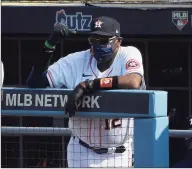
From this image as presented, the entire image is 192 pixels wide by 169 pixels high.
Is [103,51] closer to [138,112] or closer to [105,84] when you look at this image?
[105,84]

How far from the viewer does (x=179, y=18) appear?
895cm

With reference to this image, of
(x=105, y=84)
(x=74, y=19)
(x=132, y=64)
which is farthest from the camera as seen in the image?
(x=74, y=19)

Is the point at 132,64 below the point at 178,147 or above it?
above

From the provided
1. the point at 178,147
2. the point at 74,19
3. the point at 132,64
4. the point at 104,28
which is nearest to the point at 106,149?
the point at 132,64

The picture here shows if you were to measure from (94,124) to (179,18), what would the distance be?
18.5 ft

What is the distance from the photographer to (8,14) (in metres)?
9.03

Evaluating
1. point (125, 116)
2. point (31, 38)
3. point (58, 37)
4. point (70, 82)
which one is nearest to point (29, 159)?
point (70, 82)

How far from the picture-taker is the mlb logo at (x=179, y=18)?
8.92 meters

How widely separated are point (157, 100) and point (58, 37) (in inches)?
32.5

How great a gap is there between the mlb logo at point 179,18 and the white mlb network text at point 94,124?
5200mm

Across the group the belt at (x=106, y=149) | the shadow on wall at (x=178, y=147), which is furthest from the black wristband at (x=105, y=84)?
the shadow on wall at (x=178, y=147)

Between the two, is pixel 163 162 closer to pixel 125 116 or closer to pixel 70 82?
pixel 125 116

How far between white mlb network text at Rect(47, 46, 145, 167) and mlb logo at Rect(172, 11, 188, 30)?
5.20 meters

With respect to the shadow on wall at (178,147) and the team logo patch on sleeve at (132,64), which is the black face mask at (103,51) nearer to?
the team logo patch on sleeve at (132,64)
